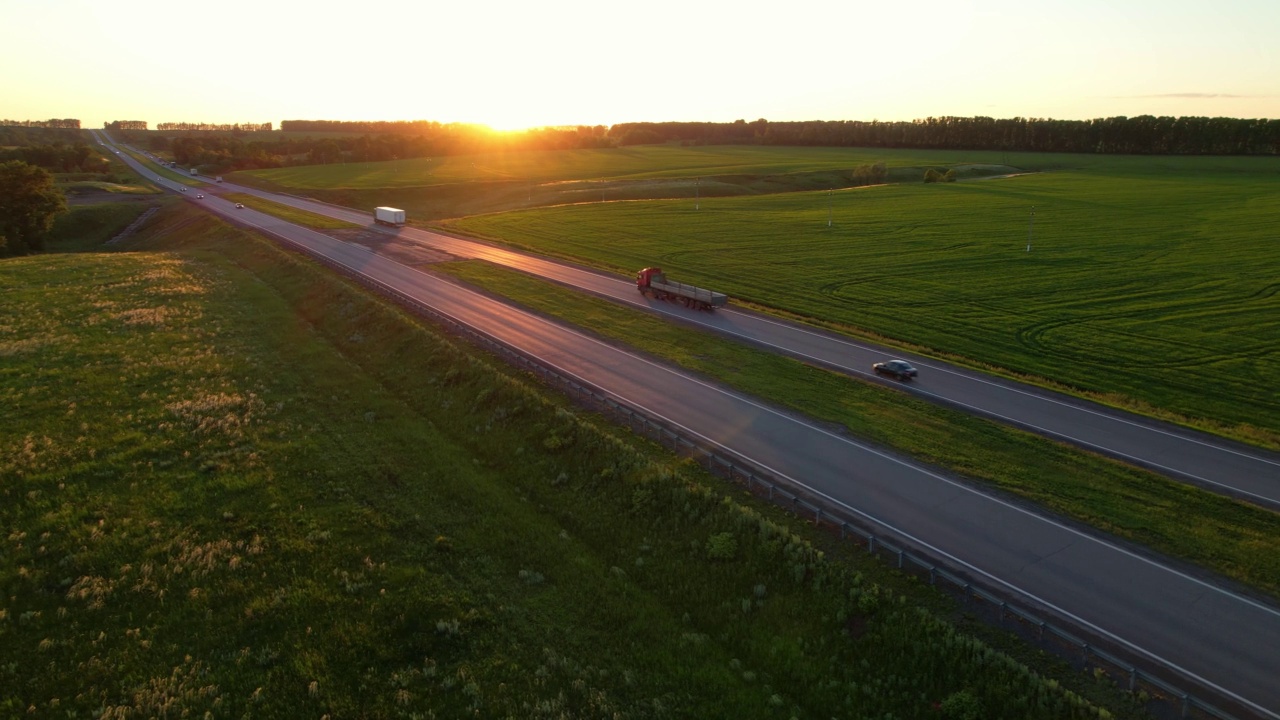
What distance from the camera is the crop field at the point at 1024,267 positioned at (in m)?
40.8

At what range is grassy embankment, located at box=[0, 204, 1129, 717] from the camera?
15.9 m

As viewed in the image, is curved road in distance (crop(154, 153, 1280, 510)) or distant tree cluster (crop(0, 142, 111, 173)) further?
distant tree cluster (crop(0, 142, 111, 173))

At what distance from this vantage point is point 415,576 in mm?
20000

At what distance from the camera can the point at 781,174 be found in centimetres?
14900

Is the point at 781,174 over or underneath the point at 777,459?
over

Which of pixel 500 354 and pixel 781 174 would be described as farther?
pixel 781 174

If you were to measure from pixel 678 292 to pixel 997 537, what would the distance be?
112ft

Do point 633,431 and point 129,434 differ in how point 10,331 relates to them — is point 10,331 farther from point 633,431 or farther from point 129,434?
point 633,431

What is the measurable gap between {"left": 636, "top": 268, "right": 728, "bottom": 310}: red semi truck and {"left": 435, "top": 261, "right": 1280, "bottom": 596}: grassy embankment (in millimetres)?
7800

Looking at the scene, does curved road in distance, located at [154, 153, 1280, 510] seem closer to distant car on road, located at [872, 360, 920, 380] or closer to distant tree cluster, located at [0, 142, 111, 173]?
distant car on road, located at [872, 360, 920, 380]

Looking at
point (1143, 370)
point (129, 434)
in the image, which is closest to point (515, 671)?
point (129, 434)

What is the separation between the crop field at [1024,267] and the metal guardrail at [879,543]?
20823 mm

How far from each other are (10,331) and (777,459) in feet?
152

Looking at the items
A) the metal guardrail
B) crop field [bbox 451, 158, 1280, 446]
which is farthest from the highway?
crop field [bbox 451, 158, 1280, 446]
